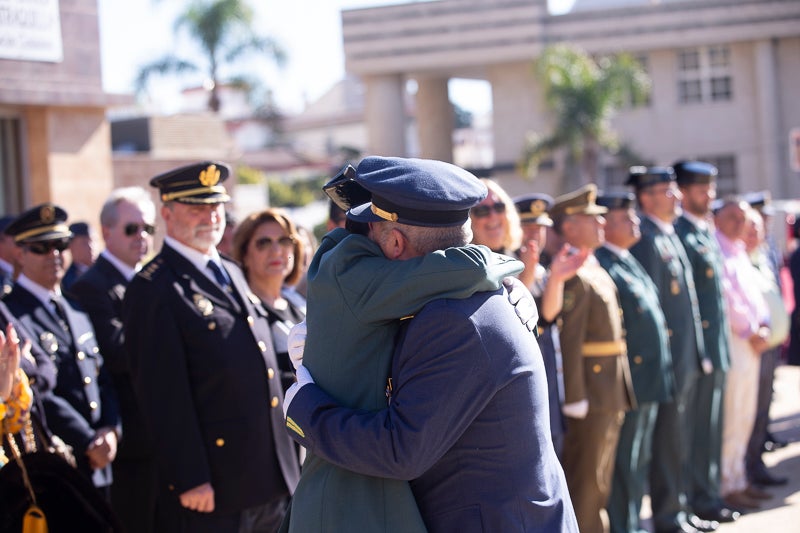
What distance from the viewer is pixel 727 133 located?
31391 mm

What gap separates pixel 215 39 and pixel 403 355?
29.4 m

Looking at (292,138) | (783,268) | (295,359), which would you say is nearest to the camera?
(295,359)

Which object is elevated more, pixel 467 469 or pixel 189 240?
pixel 189 240

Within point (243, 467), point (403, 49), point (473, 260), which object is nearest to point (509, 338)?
point (473, 260)

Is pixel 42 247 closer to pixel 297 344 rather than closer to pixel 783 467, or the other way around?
pixel 297 344

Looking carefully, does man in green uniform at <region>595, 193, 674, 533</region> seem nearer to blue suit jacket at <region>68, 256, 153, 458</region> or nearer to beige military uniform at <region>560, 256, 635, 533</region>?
beige military uniform at <region>560, 256, 635, 533</region>

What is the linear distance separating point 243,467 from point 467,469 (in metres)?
1.81

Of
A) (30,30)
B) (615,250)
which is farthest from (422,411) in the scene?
(30,30)

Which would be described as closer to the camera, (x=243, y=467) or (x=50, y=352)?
(x=243, y=467)

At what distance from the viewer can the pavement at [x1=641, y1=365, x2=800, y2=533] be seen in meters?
7.39

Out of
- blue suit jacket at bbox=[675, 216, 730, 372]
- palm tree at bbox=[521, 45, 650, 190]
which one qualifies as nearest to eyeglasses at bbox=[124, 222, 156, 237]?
blue suit jacket at bbox=[675, 216, 730, 372]

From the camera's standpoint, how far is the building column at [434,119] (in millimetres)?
33500

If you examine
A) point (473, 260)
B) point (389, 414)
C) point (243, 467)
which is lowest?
point (243, 467)

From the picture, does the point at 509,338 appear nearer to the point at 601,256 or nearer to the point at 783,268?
the point at 601,256
